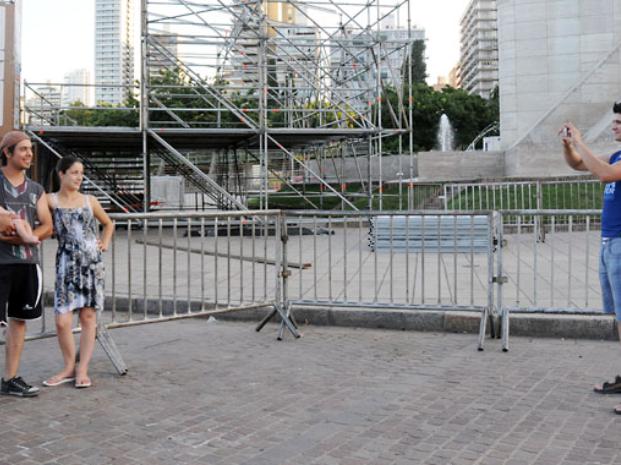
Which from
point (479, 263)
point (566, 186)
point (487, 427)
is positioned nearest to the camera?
point (487, 427)

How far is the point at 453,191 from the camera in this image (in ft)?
61.4

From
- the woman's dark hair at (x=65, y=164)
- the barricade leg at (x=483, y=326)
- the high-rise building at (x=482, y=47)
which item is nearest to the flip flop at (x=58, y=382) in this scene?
the woman's dark hair at (x=65, y=164)

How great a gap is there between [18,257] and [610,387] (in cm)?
405

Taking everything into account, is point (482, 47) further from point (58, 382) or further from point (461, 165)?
point (58, 382)

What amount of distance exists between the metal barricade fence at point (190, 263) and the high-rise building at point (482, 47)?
420ft

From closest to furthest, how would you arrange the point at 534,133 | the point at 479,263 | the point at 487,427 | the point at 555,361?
the point at 487,427
the point at 555,361
the point at 479,263
the point at 534,133

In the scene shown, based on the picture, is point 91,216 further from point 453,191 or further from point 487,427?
point 453,191

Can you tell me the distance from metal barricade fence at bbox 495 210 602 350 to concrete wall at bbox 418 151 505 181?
1495 cm

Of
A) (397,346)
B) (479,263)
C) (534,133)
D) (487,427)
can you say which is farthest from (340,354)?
(534,133)

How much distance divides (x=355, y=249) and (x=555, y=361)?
7.92m

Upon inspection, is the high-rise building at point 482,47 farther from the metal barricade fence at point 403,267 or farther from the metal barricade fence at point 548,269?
the metal barricade fence at point 403,267

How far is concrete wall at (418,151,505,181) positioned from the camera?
2870cm

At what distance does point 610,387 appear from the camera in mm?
4777

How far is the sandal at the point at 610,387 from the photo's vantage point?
4.76m
